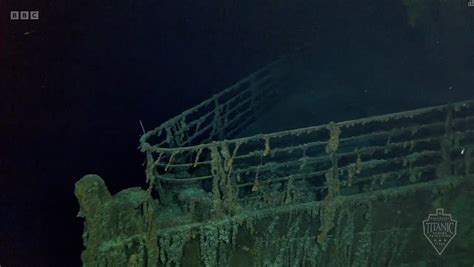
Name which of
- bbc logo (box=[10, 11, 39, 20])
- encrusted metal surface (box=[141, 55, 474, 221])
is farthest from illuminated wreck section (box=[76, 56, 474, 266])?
bbc logo (box=[10, 11, 39, 20])

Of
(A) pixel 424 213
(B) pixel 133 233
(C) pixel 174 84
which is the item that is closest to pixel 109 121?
(C) pixel 174 84

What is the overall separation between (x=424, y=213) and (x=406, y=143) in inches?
7.9

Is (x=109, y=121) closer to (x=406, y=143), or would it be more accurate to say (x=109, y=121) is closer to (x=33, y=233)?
(x=33, y=233)

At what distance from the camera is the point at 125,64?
1.51 meters

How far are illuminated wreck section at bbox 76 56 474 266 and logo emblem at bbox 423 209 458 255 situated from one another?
0.05 ft

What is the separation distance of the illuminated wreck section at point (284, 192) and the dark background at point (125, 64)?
0.06m

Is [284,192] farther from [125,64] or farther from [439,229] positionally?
[125,64]

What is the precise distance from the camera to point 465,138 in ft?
5.00

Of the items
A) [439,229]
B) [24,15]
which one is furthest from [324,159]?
[24,15]

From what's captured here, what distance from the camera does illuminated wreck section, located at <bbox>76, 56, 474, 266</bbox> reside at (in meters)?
1.51

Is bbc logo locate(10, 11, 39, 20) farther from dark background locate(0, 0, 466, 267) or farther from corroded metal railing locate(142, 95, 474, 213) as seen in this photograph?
corroded metal railing locate(142, 95, 474, 213)

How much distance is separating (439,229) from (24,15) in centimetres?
120

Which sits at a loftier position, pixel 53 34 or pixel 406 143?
pixel 53 34

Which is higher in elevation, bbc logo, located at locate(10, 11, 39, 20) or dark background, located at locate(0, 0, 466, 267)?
bbc logo, located at locate(10, 11, 39, 20)
